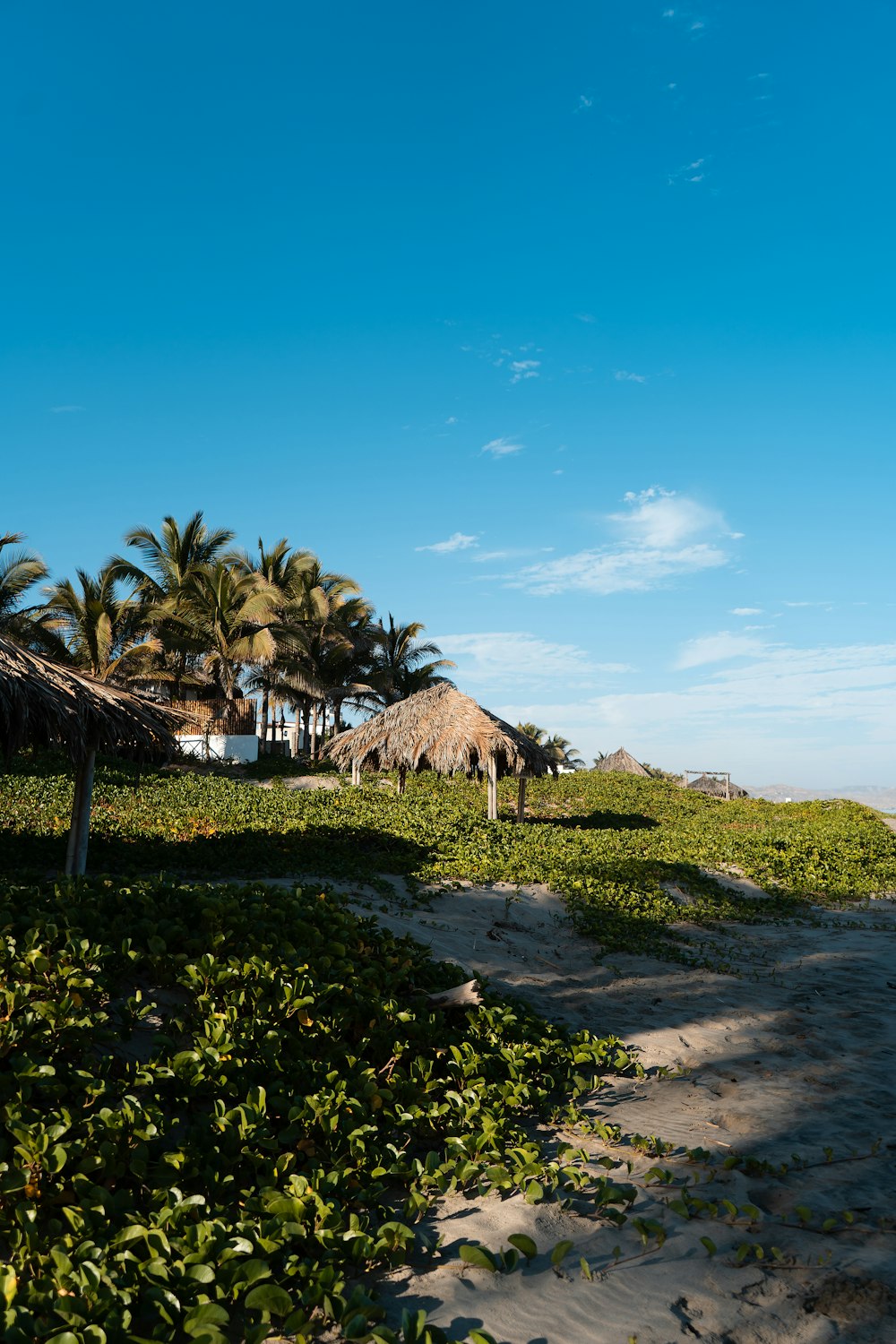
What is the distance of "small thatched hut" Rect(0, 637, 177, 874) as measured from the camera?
8.63 meters

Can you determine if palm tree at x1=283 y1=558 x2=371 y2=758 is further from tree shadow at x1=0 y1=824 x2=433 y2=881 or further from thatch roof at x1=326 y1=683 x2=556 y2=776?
tree shadow at x1=0 y1=824 x2=433 y2=881

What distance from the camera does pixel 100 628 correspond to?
25.0 m

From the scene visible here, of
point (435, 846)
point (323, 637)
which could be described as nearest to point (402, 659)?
point (323, 637)

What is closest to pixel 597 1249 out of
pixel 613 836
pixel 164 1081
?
pixel 164 1081

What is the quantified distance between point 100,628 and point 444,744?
1273 cm

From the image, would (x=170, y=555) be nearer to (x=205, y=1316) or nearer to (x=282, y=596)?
(x=282, y=596)

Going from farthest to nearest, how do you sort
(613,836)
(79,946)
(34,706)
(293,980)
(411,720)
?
(411,720) < (613,836) < (34,706) < (293,980) < (79,946)

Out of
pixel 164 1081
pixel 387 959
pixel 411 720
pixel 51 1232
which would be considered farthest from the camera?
pixel 411 720

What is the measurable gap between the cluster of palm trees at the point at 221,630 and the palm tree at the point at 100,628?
0.13 feet

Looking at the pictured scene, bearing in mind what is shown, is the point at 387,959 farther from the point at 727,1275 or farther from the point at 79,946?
the point at 727,1275

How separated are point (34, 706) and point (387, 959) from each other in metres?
5.28

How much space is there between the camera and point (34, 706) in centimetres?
880

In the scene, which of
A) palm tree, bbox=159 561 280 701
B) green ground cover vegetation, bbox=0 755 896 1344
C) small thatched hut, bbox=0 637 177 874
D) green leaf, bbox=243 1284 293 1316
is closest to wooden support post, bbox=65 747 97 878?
small thatched hut, bbox=0 637 177 874

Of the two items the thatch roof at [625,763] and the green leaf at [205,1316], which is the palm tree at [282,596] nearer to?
the thatch roof at [625,763]
